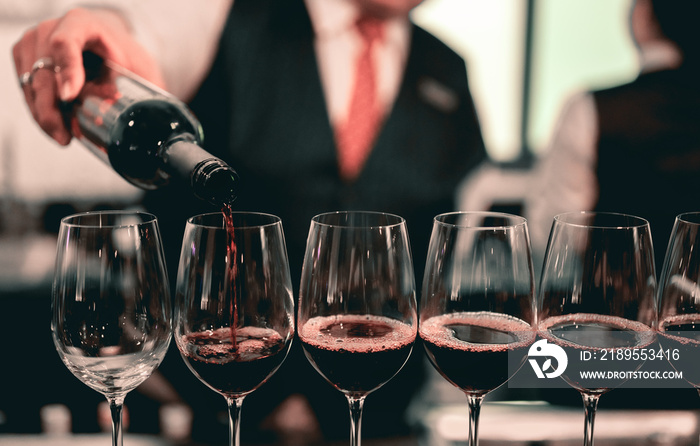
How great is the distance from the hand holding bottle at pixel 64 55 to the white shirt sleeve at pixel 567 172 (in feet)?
2.52

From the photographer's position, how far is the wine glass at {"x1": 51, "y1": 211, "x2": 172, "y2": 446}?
2.60 ft

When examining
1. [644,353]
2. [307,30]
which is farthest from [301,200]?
[644,353]

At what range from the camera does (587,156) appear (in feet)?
4.57

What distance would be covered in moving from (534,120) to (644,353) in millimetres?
619

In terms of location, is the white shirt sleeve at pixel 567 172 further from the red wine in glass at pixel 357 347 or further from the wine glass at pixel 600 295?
the red wine in glass at pixel 357 347

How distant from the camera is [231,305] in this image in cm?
82

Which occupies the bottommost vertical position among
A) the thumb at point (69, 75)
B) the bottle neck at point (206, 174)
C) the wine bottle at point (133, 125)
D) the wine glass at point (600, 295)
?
the wine glass at point (600, 295)

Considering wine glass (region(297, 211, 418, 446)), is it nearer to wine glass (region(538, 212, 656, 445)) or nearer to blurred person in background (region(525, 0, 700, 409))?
wine glass (region(538, 212, 656, 445))

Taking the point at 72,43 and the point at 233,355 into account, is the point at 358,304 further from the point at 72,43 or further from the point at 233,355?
the point at 72,43

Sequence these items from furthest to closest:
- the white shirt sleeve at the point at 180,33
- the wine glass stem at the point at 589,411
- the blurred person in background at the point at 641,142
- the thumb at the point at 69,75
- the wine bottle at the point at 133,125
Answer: the blurred person in background at the point at 641,142, the white shirt sleeve at the point at 180,33, the thumb at the point at 69,75, the wine bottle at the point at 133,125, the wine glass stem at the point at 589,411

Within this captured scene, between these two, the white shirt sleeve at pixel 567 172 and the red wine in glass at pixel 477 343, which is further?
the white shirt sleeve at pixel 567 172

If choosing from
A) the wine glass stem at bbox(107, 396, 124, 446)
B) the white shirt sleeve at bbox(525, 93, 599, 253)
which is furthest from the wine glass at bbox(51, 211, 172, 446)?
the white shirt sleeve at bbox(525, 93, 599, 253)

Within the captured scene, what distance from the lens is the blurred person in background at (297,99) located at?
1272mm

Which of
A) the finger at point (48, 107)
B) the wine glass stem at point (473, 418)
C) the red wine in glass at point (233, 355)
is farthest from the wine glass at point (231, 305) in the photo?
the finger at point (48, 107)
